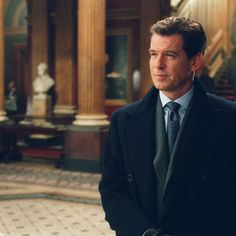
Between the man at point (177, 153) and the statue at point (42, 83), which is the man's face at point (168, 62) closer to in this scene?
the man at point (177, 153)

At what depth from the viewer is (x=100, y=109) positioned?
348 inches

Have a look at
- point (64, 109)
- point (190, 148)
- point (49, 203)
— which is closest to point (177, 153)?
point (190, 148)

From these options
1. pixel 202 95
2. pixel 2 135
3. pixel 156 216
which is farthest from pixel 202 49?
pixel 2 135

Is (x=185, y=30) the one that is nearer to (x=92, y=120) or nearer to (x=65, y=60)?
(x=92, y=120)

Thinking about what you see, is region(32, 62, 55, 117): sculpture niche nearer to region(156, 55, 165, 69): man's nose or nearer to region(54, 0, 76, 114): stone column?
region(54, 0, 76, 114): stone column

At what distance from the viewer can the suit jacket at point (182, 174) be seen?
1737 mm

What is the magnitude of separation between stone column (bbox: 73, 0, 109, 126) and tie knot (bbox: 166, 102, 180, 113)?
6928 mm

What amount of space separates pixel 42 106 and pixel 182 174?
9.95 meters

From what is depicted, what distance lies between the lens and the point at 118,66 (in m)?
12.3

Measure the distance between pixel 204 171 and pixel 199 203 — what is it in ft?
0.36

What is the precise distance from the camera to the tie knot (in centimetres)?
180

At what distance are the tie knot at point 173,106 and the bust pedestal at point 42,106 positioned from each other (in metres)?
9.73

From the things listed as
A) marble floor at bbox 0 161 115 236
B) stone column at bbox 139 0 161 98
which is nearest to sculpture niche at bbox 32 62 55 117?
stone column at bbox 139 0 161 98

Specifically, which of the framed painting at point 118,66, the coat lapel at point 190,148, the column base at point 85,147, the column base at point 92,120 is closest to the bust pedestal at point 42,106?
the framed painting at point 118,66
